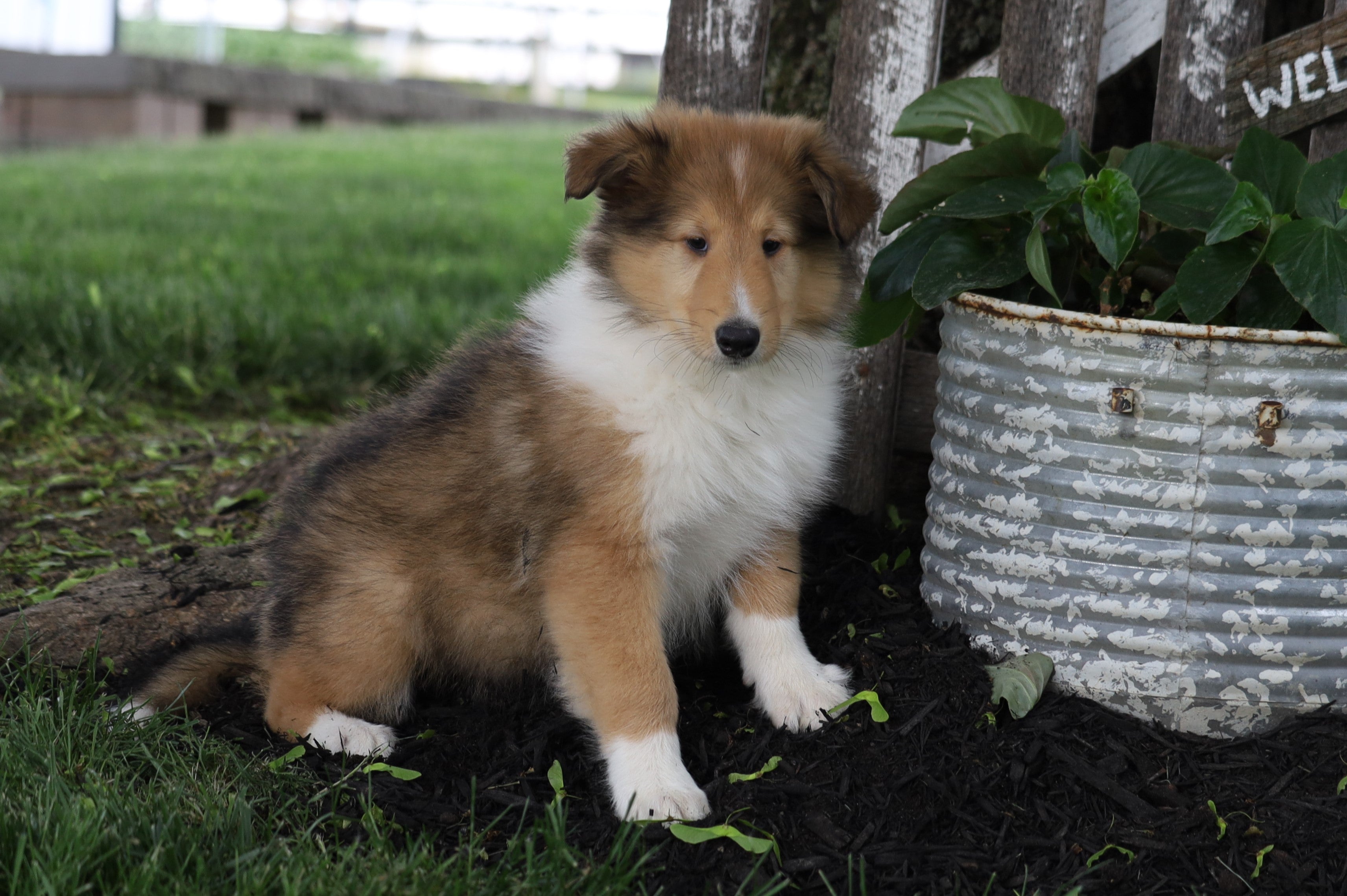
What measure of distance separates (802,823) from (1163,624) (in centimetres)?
96

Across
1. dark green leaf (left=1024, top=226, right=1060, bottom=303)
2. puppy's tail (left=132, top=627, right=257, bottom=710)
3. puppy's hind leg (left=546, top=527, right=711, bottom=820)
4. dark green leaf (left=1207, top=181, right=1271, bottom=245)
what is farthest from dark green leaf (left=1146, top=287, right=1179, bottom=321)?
puppy's tail (left=132, top=627, right=257, bottom=710)

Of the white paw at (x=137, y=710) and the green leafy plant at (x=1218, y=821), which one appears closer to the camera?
the green leafy plant at (x=1218, y=821)

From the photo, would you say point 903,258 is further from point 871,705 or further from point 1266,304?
point 871,705

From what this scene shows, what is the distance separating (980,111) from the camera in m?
3.25

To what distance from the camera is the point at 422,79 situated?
876 inches

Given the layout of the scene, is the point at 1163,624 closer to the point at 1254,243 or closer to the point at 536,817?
the point at 1254,243

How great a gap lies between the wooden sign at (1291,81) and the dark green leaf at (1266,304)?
621mm

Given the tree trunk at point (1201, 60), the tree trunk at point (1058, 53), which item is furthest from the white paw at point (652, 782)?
the tree trunk at point (1201, 60)

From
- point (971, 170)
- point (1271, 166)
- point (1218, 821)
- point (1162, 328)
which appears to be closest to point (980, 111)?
point (971, 170)

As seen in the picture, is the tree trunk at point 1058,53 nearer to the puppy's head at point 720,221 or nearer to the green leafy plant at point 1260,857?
the puppy's head at point 720,221

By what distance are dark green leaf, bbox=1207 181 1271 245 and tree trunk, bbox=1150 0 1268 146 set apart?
0.94 meters

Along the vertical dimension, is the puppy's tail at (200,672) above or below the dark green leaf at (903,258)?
below

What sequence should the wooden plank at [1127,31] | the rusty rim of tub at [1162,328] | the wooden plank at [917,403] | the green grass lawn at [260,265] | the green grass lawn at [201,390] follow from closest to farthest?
the green grass lawn at [201,390] → the rusty rim of tub at [1162,328] → the wooden plank at [1127,31] → the wooden plank at [917,403] → the green grass lawn at [260,265]

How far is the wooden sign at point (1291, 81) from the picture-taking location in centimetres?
332
